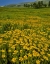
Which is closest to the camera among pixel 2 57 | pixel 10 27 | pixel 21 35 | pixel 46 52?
pixel 2 57

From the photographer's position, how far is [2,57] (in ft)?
24.2

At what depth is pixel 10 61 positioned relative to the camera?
7734 mm

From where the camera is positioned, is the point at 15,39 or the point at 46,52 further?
the point at 15,39

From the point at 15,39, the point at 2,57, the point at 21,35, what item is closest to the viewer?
the point at 2,57

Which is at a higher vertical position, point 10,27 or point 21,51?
point 21,51

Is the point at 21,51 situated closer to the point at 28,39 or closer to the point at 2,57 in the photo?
the point at 2,57

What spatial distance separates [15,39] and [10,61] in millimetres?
1154

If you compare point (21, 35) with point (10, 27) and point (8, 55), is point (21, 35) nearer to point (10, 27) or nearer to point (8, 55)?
point (8, 55)

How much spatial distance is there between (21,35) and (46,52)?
177 cm

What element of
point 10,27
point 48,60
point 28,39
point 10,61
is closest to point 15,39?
point 28,39

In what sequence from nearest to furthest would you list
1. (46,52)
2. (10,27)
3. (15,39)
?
1. (46,52)
2. (15,39)
3. (10,27)

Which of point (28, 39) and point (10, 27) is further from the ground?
point (28, 39)

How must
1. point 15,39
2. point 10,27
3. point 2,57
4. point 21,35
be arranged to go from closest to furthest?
point 2,57 < point 15,39 < point 21,35 < point 10,27

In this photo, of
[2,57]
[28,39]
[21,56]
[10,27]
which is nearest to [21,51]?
[21,56]
